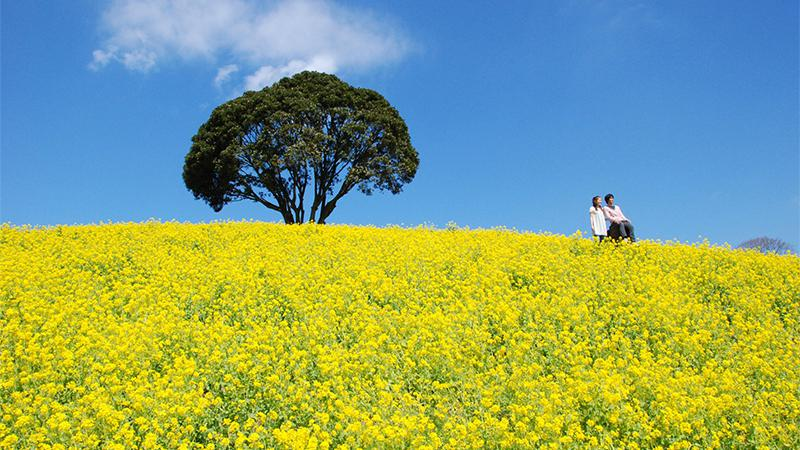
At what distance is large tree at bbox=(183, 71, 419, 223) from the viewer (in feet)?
111

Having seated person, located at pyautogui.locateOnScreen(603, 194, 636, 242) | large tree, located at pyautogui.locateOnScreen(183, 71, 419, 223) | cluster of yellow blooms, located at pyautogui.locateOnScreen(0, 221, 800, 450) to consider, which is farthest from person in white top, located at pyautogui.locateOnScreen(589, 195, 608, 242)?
large tree, located at pyautogui.locateOnScreen(183, 71, 419, 223)

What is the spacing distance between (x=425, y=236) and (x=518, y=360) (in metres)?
10.5

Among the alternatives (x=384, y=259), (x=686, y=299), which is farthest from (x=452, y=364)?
(x=686, y=299)

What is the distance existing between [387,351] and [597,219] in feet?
38.4

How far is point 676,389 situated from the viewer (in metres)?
6.84

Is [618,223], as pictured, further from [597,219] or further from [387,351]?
[387,351]

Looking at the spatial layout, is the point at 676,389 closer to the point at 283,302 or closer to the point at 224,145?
the point at 283,302

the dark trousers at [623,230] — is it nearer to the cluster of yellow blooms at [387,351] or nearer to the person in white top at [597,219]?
the person in white top at [597,219]

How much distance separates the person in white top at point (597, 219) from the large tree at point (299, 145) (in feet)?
63.2

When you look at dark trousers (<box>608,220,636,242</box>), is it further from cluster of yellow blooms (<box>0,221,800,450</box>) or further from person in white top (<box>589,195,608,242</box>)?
cluster of yellow blooms (<box>0,221,800,450</box>)

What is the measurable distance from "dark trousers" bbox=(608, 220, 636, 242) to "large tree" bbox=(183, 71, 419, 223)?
64.2 ft

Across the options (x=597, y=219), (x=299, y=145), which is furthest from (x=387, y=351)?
(x=299, y=145)

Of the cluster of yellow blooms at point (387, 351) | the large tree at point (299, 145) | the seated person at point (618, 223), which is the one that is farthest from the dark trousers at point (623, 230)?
the large tree at point (299, 145)

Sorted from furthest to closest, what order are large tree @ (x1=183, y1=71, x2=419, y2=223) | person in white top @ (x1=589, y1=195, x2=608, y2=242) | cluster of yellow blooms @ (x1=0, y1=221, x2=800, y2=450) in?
1. large tree @ (x1=183, y1=71, x2=419, y2=223)
2. person in white top @ (x1=589, y1=195, x2=608, y2=242)
3. cluster of yellow blooms @ (x1=0, y1=221, x2=800, y2=450)
